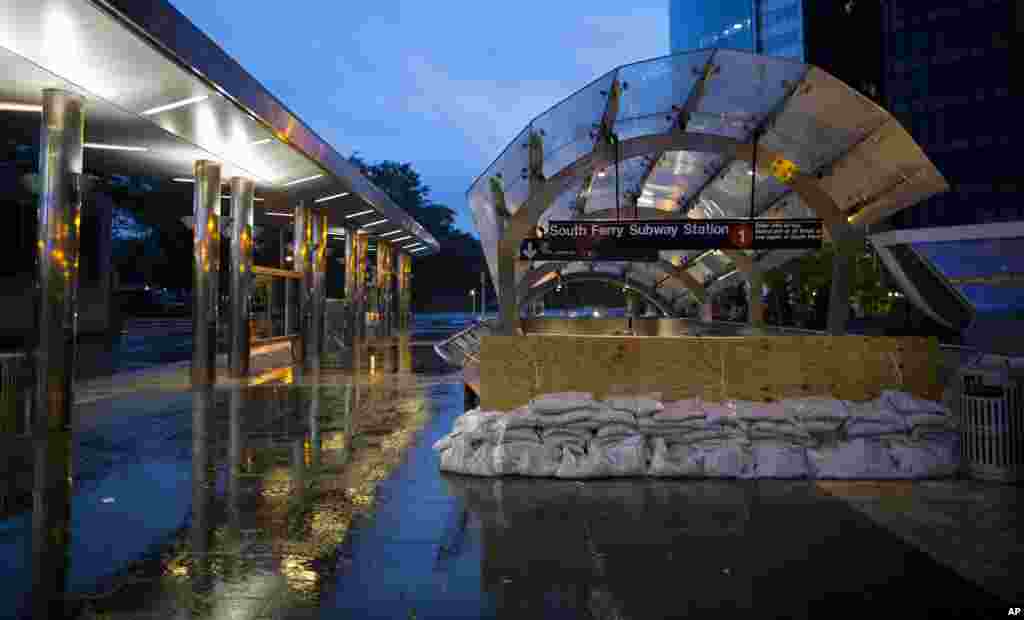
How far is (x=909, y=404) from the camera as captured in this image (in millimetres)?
6777

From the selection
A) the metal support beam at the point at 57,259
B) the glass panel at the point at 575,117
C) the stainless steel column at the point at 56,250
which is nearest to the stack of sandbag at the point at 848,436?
the glass panel at the point at 575,117

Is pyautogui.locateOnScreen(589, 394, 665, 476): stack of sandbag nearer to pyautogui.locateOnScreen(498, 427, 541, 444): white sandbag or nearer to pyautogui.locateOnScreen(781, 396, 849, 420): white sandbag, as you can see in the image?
pyautogui.locateOnScreen(498, 427, 541, 444): white sandbag

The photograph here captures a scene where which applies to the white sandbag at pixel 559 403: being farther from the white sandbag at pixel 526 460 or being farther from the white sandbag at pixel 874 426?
the white sandbag at pixel 874 426

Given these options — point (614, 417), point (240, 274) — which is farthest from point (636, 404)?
point (240, 274)

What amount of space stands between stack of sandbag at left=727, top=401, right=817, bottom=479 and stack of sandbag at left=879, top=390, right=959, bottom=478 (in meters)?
0.82

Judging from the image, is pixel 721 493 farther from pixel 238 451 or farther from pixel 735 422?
pixel 238 451

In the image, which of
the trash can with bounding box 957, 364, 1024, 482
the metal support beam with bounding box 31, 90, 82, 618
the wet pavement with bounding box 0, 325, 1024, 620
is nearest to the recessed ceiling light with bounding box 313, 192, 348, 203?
the metal support beam with bounding box 31, 90, 82, 618

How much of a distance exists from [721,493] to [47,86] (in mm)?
9469

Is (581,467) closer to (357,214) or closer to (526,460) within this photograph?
(526,460)

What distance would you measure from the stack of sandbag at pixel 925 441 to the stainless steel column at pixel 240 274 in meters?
13.1

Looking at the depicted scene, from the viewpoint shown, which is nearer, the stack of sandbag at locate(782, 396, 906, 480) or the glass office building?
the stack of sandbag at locate(782, 396, 906, 480)

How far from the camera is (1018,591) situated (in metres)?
3.92

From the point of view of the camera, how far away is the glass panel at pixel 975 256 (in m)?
24.0

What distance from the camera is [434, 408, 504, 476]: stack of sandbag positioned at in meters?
6.66
